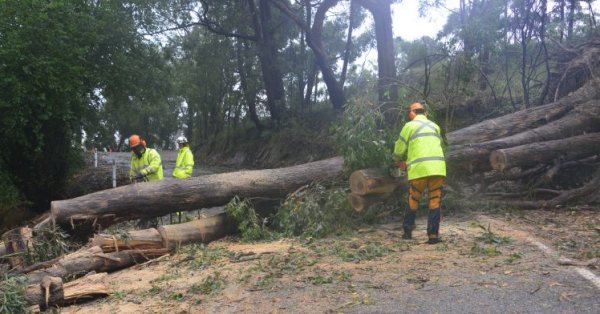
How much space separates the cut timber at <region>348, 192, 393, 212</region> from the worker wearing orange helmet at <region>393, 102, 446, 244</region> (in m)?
0.80

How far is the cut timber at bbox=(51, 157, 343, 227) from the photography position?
684 centimetres

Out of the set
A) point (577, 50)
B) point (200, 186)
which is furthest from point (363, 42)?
point (200, 186)

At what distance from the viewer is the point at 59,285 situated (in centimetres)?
498

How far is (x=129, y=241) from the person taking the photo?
6.57 m

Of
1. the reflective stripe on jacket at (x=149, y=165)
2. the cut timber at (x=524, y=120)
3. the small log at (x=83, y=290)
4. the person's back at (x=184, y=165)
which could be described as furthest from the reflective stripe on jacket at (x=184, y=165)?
the cut timber at (x=524, y=120)

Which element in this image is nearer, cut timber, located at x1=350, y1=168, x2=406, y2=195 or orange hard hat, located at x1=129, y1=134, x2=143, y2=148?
cut timber, located at x1=350, y1=168, x2=406, y2=195

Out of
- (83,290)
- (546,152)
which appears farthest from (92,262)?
(546,152)

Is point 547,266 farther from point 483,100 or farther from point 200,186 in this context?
point 483,100

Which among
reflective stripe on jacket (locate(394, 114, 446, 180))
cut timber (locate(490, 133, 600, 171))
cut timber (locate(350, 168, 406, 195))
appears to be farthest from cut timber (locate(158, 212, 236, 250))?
cut timber (locate(490, 133, 600, 171))

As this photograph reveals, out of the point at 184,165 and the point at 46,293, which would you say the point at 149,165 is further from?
the point at 46,293

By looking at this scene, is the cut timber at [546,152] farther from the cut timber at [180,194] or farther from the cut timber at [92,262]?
the cut timber at [92,262]

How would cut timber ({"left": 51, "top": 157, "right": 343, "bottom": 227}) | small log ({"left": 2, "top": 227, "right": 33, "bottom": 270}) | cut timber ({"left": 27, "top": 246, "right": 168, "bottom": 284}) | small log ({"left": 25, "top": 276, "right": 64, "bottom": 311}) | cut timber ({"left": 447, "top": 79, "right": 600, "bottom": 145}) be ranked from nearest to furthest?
small log ({"left": 25, "top": 276, "right": 64, "bottom": 311}), cut timber ({"left": 27, "top": 246, "right": 168, "bottom": 284}), small log ({"left": 2, "top": 227, "right": 33, "bottom": 270}), cut timber ({"left": 51, "top": 157, "right": 343, "bottom": 227}), cut timber ({"left": 447, "top": 79, "right": 600, "bottom": 145})

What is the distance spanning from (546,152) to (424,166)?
3.34 metres

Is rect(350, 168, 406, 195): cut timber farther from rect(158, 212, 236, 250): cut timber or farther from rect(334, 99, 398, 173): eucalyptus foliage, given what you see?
rect(158, 212, 236, 250): cut timber
